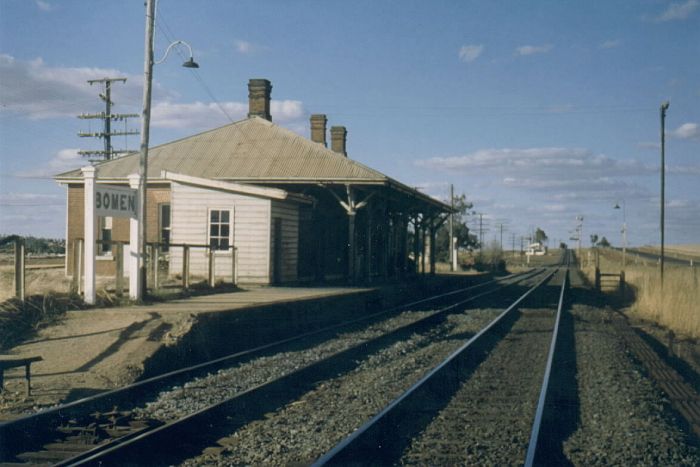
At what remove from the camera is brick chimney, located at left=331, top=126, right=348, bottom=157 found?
3259cm

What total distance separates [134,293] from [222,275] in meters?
6.09

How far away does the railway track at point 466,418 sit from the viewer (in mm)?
5793

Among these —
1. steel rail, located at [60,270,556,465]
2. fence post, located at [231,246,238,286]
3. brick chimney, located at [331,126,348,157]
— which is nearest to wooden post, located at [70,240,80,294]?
fence post, located at [231,246,238,286]

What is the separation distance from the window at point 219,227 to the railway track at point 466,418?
386 inches

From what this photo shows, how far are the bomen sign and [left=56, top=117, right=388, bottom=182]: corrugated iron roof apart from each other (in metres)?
8.28

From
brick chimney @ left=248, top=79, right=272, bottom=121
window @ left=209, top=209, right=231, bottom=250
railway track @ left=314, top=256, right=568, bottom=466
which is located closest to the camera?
railway track @ left=314, top=256, right=568, bottom=466

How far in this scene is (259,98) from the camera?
91.8 ft

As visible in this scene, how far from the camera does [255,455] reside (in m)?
5.75

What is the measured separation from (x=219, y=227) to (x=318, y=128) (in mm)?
11572

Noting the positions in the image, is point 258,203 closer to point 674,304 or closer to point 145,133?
point 145,133

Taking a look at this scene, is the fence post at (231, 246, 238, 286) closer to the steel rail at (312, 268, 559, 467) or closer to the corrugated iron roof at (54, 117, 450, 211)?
the corrugated iron roof at (54, 117, 450, 211)

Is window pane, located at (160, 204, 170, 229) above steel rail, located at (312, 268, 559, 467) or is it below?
above

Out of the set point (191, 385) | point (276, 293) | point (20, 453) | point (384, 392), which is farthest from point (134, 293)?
point (20, 453)

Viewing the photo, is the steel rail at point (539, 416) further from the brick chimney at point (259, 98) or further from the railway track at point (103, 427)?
the brick chimney at point (259, 98)
